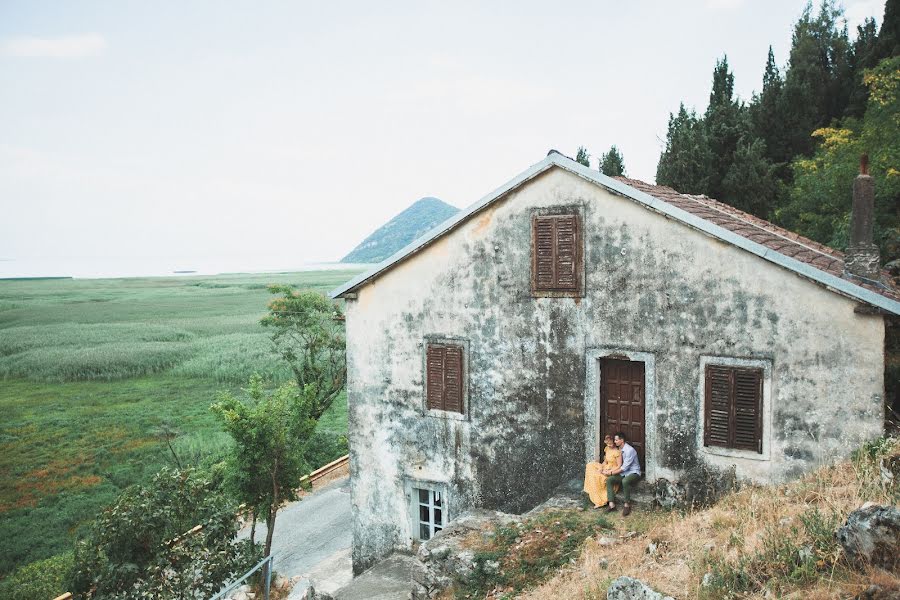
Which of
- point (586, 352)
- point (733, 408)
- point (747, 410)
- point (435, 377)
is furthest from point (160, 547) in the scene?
point (747, 410)

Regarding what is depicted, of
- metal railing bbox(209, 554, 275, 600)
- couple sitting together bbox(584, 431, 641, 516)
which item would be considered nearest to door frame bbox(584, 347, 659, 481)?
couple sitting together bbox(584, 431, 641, 516)

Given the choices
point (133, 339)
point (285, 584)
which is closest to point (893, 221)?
point (285, 584)

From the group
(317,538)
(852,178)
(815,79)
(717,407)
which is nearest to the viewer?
(717,407)

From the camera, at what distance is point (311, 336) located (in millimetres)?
31453

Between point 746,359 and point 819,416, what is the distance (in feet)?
4.32

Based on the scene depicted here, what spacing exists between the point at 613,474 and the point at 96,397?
41.1 metres

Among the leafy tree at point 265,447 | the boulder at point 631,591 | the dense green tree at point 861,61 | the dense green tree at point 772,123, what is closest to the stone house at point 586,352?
the leafy tree at point 265,447

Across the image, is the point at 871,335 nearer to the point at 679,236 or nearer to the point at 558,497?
the point at 679,236

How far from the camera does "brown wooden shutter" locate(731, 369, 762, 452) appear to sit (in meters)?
9.23

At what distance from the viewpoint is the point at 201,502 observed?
13547 mm

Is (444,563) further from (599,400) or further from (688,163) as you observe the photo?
(688,163)

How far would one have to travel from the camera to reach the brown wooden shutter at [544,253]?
10.7 m

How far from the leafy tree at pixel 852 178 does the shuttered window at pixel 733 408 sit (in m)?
12.5

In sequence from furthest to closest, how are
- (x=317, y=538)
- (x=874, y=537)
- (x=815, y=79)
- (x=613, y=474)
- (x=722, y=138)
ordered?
(x=815, y=79) < (x=722, y=138) < (x=317, y=538) < (x=613, y=474) < (x=874, y=537)
